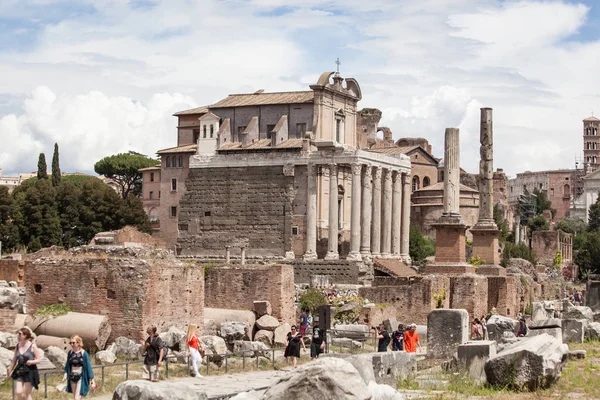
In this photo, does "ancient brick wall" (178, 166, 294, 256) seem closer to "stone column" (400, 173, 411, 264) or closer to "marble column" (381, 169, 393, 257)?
"marble column" (381, 169, 393, 257)

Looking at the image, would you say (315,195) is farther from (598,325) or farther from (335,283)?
(598,325)

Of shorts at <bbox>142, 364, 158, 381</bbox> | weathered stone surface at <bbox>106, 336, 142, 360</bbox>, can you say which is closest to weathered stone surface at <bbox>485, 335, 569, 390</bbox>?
shorts at <bbox>142, 364, 158, 381</bbox>

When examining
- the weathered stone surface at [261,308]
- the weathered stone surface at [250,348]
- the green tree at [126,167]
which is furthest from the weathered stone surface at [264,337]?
the green tree at [126,167]

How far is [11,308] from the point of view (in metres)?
22.9

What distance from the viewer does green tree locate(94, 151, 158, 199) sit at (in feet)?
383

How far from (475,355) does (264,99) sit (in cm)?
5541

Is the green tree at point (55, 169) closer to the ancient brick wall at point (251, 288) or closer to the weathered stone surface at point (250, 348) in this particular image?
the ancient brick wall at point (251, 288)

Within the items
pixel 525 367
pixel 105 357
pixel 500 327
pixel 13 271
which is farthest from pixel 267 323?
pixel 13 271

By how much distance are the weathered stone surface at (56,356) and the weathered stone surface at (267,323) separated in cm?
935

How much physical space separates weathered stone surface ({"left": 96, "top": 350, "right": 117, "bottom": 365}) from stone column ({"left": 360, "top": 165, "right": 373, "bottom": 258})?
146ft

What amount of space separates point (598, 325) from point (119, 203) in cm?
4956

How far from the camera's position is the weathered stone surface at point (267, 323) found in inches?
1219

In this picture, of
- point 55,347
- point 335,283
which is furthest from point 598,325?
point 335,283

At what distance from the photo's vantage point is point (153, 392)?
47.1 ft
